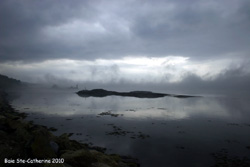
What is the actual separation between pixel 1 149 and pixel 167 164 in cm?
1472

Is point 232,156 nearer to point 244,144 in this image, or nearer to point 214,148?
point 214,148

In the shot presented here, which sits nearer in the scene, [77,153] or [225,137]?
[77,153]

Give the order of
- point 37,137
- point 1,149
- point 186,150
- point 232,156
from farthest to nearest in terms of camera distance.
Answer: point 186,150
point 232,156
point 37,137
point 1,149

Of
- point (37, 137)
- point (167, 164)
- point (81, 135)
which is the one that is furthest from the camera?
→ point (81, 135)

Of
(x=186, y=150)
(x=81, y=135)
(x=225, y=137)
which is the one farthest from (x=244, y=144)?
(x=81, y=135)

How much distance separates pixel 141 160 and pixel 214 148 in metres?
11.0

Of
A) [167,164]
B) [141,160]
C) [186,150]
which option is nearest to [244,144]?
[186,150]

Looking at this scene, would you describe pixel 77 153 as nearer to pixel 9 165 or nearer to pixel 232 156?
pixel 9 165

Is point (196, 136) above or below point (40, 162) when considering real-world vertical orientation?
below

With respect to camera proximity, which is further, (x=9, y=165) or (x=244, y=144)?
(x=244, y=144)

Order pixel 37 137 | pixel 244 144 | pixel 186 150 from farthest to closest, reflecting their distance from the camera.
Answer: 1. pixel 244 144
2. pixel 186 150
3. pixel 37 137

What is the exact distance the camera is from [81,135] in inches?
1059

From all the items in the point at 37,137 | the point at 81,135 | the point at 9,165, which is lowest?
the point at 81,135

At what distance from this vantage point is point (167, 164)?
17188 mm
